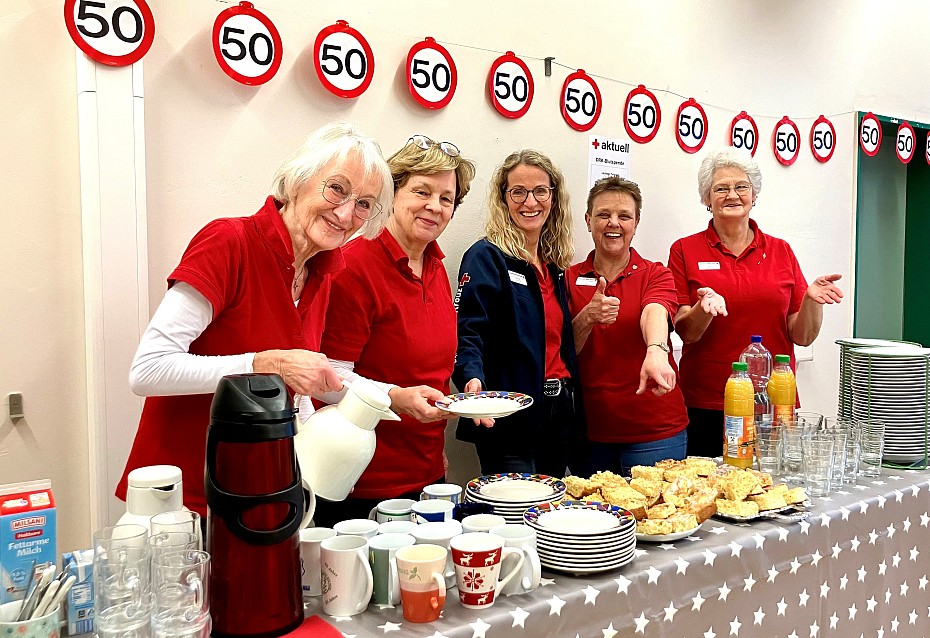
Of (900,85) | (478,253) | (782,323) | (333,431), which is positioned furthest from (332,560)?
(900,85)

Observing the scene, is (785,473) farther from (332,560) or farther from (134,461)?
(134,461)

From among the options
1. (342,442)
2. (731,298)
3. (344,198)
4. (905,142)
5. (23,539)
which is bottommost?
(23,539)

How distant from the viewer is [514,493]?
1696 mm

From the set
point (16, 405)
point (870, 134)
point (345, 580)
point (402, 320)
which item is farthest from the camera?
point (870, 134)

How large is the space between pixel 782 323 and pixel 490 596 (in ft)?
7.31

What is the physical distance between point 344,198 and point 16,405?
1136 millimetres

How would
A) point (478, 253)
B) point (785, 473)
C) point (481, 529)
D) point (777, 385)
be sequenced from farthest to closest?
1. point (478, 253)
2. point (777, 385)
3. point (785, 473)
4. point (481, 529)

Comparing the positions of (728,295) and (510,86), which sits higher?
(510,86)

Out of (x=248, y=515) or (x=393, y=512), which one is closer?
(x=248, y=515)

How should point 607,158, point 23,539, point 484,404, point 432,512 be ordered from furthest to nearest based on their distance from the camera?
point 607,158, point 484,404, point 432,512, point 23,539

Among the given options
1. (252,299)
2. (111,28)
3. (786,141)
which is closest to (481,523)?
(252,299)

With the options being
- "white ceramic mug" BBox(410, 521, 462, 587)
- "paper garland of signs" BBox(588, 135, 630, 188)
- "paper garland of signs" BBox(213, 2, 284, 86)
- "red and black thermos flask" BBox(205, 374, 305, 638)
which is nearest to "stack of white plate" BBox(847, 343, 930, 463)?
"white ceramic mug" BBox(410, 521, 462, 587)

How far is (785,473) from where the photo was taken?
198 cm

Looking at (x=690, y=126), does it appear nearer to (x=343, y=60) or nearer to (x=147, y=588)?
(x=343, y=60)
